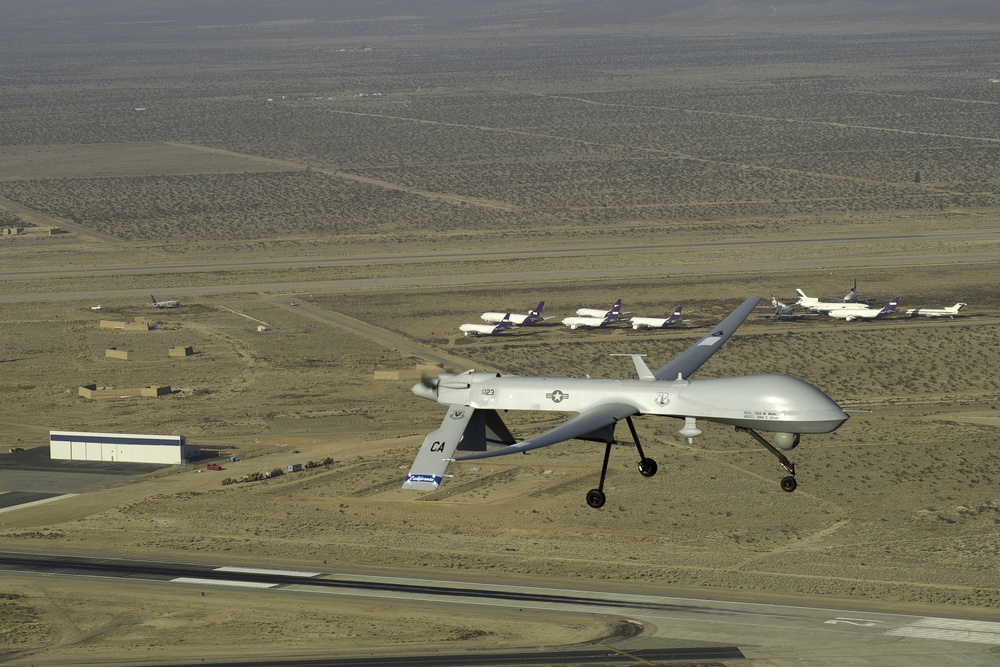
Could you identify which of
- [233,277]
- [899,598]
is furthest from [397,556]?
[233,277]

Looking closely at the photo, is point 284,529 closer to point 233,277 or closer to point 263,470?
point 263,470

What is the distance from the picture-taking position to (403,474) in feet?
365

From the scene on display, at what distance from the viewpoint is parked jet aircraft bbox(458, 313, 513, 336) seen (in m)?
155

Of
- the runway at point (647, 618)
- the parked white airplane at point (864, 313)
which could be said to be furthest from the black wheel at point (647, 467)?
the parked white airplane at point (864, 313)

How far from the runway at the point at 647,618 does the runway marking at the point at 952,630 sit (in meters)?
0.05

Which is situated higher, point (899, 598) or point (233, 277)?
point (233, 277)

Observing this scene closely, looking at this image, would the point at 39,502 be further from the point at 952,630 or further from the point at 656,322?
the point at 656,322

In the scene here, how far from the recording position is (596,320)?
156 m

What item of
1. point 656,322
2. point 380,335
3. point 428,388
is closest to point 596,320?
point 656,322

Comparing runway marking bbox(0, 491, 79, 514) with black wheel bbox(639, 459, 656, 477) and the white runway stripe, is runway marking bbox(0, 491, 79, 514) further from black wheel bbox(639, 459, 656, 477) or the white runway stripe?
black wheel bbox(639, 459, 656, 477)

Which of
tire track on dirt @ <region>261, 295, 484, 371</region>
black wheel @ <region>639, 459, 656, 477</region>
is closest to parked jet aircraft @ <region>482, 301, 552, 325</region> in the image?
tire track on dirt @ <region>261, 295, 484, 371</region>

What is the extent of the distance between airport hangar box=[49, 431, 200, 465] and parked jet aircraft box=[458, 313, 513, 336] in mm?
41845

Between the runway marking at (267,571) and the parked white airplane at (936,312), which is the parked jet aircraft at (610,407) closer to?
Result: the runway marking at (267,571)

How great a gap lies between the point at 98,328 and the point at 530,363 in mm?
48845
